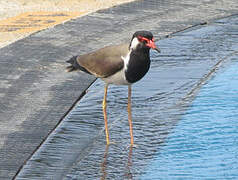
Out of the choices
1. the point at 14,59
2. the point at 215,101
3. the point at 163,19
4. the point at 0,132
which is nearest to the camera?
the point at 0,132

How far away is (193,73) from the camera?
913 cm

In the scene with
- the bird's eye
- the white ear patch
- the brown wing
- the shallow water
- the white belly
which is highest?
the bird's eye

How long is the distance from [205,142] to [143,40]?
117cm

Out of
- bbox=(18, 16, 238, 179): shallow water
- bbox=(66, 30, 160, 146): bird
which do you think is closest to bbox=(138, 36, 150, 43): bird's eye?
bbox=(66, 30, 160, 146): bird

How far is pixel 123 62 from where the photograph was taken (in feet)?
21.9

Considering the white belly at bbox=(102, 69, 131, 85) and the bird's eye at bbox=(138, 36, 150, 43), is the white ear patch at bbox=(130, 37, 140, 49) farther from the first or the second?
the white belly at bbox=(102, 69, 131, 85)

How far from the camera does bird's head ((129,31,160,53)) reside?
642cm

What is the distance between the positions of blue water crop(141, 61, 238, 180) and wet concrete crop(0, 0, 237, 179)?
81 centimetres

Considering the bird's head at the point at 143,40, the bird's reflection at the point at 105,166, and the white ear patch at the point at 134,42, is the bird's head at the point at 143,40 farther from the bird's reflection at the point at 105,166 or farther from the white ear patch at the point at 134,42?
the bird's reflection at the point at 105,166

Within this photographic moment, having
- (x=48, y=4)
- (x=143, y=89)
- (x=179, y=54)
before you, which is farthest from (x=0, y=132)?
(x=48, y=4)

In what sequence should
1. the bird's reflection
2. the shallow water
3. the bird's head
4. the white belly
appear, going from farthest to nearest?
the white belly → the bird's head → the shallow water → the bird's reflection

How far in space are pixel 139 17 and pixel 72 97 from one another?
423 cm

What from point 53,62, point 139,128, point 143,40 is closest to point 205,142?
point 139,128

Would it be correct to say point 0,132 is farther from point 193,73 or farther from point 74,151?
point 193,73
